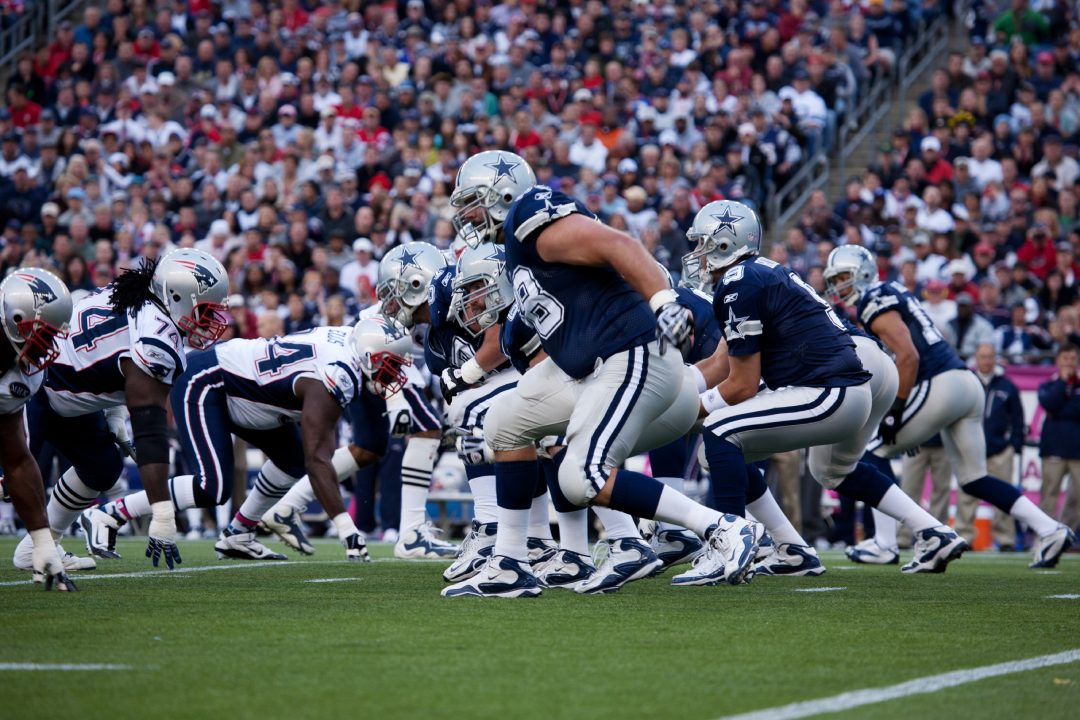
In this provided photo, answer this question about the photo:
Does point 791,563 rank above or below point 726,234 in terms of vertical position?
below

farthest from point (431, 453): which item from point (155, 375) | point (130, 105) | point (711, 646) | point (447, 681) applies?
point (130, 105)

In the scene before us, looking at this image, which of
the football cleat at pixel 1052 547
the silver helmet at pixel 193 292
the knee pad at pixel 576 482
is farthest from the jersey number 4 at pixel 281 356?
the football cleat at pixel 1052 547

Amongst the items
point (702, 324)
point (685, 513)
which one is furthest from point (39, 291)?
point (702, 324)

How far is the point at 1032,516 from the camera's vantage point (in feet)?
29.6

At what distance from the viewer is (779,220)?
54.5 feet

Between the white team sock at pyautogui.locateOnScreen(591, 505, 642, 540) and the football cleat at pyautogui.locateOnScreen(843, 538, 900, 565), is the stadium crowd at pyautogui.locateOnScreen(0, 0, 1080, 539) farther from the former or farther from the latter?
the white team sock at pyautogui.locateOnScreen(591, 505, 642, 540)

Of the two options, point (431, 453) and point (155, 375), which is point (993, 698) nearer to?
point (155, 375)

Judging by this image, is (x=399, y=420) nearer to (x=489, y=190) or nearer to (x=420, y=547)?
(x=420, y=547)

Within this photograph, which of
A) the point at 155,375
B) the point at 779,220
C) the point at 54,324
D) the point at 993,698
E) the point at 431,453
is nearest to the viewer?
the point at 993,698

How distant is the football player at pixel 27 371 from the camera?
602 cm

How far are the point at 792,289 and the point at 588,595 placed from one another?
1.92 m

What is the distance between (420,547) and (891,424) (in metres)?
3.17

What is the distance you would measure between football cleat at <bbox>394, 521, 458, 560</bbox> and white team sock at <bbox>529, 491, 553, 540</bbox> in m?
2.33

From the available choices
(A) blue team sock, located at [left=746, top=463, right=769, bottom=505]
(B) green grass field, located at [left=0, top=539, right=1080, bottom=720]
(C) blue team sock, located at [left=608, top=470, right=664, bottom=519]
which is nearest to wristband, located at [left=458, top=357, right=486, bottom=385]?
(B) green grass field, located at [left=0, top=539, right=1080, bottom=720]
